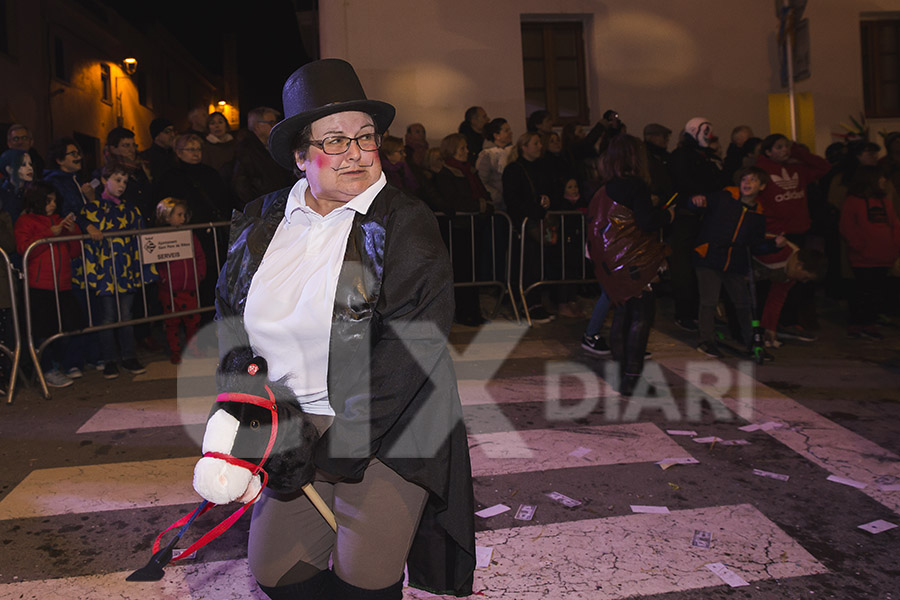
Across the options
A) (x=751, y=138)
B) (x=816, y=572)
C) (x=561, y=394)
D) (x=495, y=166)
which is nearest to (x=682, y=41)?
(x=751, y=138)

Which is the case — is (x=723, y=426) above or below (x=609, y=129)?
below

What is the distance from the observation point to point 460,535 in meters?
2.36

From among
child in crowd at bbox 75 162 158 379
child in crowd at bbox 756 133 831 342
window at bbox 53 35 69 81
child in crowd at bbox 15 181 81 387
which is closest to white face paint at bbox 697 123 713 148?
child in crowd at bbox 756 133 831 342

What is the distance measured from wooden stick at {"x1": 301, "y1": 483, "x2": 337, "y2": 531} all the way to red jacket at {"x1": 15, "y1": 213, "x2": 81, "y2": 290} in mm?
5351

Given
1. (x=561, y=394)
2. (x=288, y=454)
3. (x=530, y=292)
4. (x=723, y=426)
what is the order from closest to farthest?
(x=288, y=454) < (x=723, y=426) < (x=561, y=394) < (x=530, y=292)

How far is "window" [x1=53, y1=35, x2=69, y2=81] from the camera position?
22891mm

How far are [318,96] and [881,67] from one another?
1470 cm

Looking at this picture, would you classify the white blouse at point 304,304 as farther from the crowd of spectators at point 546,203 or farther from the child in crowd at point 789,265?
the child in crowd at point 789,265

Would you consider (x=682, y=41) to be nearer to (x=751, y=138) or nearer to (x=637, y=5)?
(x=637, y=5)

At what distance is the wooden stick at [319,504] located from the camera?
2244 millimetres

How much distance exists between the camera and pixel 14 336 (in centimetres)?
661

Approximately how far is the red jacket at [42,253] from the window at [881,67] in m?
13.3

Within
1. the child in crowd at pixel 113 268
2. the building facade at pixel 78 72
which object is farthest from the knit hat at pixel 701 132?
the building facade at pixel 78 72

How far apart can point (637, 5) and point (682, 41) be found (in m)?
0.99
